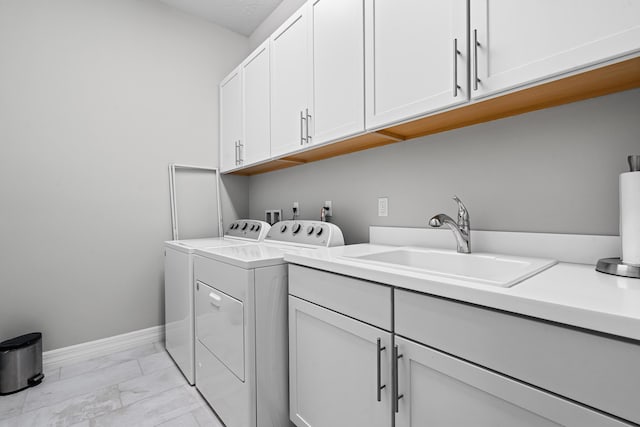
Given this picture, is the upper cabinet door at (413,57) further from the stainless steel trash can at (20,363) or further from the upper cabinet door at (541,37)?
the stainless steel trash can at (20,363)

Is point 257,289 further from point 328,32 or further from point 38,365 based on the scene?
point 38,365

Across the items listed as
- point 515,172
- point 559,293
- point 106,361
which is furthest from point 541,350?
point 106,361

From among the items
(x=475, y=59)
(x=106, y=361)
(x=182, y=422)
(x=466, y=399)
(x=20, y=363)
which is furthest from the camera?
(x=106, y=361)

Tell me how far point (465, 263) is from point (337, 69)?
3.79 feet

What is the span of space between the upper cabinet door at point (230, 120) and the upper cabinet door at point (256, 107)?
99 mm

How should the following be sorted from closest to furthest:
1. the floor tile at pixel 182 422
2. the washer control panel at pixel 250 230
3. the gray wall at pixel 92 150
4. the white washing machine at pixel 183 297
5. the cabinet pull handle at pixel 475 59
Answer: the cabinet pull handle at pixel 475 59, the floor tile at pixel 182 422, the white washing machine at pixel 183 297, the gray wall at pixel 92 150, the washer control panel at pixel 250 230

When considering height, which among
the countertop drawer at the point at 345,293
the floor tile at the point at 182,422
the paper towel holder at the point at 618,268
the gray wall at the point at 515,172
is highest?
the gray wall at the point at 515,172

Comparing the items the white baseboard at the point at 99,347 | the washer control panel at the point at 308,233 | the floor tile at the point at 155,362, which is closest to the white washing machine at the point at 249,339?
the washer control panel at the point at 308,233

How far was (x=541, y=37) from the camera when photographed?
92cm

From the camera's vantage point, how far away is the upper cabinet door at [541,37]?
79 cm

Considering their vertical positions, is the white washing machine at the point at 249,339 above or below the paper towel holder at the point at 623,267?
below

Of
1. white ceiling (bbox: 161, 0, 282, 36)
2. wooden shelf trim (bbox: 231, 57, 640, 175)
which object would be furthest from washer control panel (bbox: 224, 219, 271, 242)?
white ceiling (bbox: 161, 0, 282, 36)

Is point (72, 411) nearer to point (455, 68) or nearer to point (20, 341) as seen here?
point (20, 341)

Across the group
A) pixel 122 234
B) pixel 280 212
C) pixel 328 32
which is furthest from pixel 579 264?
pixel 122 234
